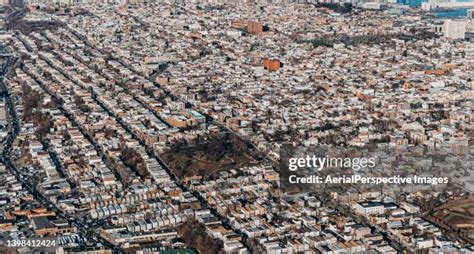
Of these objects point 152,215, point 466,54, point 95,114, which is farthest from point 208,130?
point 466,54

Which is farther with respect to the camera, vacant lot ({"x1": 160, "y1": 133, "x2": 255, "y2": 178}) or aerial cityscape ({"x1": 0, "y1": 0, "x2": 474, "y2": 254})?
vacant lot ({"x1": 160, "y1": 133, "x2": 255, "y2": 178})

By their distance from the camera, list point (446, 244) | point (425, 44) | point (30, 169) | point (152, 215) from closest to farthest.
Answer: point (446, 244) → point (152, 215) → point (30, 169) → point (425, 44)

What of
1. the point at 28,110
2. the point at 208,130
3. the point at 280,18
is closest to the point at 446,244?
the point at 208,130

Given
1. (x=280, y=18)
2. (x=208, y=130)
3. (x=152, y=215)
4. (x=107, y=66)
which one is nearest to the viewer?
(x=152, y=215)

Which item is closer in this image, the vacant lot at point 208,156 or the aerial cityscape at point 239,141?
the aerial cityscape at point 239,141

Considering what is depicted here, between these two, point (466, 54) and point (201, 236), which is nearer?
point (201, 236)

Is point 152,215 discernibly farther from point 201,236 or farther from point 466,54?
point 466,54

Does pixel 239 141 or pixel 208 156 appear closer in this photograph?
pixel 208 156
